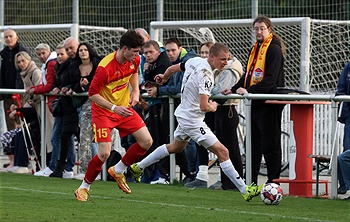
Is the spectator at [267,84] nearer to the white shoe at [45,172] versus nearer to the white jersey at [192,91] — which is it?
the white jersey at [192,91]

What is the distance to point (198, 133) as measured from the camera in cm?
1169

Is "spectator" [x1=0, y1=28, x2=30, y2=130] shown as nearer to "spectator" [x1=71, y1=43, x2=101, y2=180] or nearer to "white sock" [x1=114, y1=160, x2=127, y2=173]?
"spectator" [x1=71, y1=43, x2=101, y2=180]

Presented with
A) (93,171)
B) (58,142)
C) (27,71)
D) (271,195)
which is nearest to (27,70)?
(27,71)

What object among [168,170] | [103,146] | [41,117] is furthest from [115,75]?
[41,117]

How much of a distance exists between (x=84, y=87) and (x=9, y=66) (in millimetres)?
3557

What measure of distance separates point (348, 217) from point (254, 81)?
11.1 ft

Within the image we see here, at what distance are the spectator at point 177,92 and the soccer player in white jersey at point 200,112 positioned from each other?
58.2 inches

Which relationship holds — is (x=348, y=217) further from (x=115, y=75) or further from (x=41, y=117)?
(x=41, y=117)

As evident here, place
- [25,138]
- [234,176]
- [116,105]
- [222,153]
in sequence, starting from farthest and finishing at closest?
[25,138] → [116,105] → [222,153] → [234,176]

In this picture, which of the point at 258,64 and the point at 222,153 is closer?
the point at 222,153

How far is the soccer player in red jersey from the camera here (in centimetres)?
1130

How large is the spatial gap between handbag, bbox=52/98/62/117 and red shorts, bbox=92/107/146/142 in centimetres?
360

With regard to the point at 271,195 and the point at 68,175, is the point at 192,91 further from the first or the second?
the point at 68,175

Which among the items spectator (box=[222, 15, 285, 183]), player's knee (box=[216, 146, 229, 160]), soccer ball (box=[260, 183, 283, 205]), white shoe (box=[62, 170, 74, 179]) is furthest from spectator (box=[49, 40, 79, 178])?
soccer ball (box=[260, 183, 283, 205])
